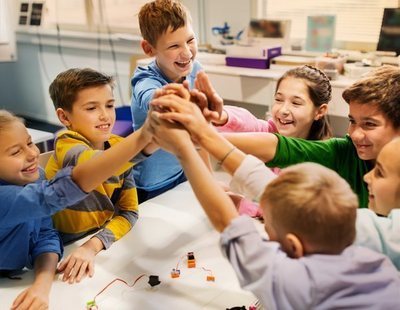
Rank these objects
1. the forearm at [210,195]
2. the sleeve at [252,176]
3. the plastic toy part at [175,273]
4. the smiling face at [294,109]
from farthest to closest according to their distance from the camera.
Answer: the smiling face at [294,109]
the plastic toy part at [175,273]
the sleeve at [252,176]
the forearm at [210,195]

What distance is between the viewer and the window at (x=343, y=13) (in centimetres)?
313

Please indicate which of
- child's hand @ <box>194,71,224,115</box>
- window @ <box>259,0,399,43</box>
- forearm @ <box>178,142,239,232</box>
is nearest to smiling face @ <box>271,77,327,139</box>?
child's hand @ <box>194,71,224,115</box>

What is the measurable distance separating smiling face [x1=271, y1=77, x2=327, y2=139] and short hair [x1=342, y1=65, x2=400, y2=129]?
385 mm

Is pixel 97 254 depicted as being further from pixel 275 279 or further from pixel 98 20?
pixel 98 20

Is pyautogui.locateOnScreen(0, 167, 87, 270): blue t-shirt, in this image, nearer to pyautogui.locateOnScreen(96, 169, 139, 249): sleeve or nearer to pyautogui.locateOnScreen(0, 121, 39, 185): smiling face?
pyautogui.locateOnScreen(0, 121, 39, 185): smiling face

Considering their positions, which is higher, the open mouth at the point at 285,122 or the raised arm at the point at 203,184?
the raised arm at the point at 203,184

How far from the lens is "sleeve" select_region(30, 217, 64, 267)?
4.16ft

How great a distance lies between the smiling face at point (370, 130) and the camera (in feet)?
4.03

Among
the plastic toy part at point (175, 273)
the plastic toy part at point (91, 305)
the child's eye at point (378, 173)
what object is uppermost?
the child's eye at point (378, 173)

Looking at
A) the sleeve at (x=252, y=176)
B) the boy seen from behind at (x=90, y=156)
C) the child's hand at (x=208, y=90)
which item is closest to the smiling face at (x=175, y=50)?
the boy seen from behind at (x=90, y=156)

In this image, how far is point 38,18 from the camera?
4832 mm

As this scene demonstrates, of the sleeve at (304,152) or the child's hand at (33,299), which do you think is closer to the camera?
the child's hand at (33,299)

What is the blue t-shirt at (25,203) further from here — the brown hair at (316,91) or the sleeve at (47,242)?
the brown hair at (316,91)

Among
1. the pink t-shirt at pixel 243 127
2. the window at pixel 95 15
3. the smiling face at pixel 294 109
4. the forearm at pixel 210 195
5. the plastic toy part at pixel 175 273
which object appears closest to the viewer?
the forearm at pixel 210 195
